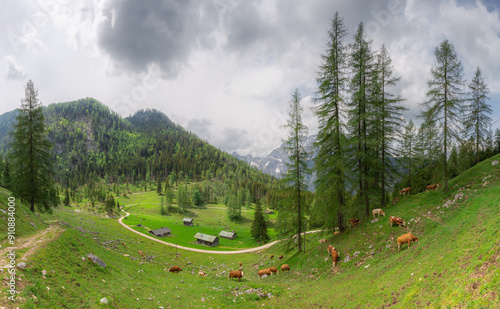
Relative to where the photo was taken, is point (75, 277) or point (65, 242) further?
point (65, 242)

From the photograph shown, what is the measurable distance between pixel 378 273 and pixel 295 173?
1375 centimetres

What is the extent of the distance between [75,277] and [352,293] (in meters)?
17.9

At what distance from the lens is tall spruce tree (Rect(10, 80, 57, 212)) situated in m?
26.8

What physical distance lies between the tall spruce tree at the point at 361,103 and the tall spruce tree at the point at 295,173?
18.8 feet

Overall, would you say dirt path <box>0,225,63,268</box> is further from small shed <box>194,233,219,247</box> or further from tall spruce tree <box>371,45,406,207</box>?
small shed <box>194,233,219,247</box>

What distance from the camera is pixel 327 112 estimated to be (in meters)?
22.0

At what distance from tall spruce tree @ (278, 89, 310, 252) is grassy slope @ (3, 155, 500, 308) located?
5108 mm

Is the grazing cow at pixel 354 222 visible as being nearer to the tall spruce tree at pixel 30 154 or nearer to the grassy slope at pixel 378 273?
the grassy slope at pixel 378 273

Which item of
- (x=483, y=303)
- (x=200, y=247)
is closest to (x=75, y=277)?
(x=483, y=303)

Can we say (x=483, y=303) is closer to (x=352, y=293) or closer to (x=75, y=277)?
(x=352, y=293)

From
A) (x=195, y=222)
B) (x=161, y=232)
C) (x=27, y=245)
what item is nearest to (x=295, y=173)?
(x=27, y=245)

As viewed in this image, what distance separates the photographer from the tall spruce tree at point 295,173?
→ 24.9 metres

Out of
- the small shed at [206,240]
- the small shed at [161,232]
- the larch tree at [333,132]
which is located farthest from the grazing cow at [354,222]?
the small shed at [161,232]

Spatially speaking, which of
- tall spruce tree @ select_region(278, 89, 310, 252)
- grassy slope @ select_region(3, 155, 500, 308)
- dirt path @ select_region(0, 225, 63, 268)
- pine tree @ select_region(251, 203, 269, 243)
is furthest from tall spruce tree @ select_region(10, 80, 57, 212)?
pine tree @ select_region(251, 203, 269, 243)
